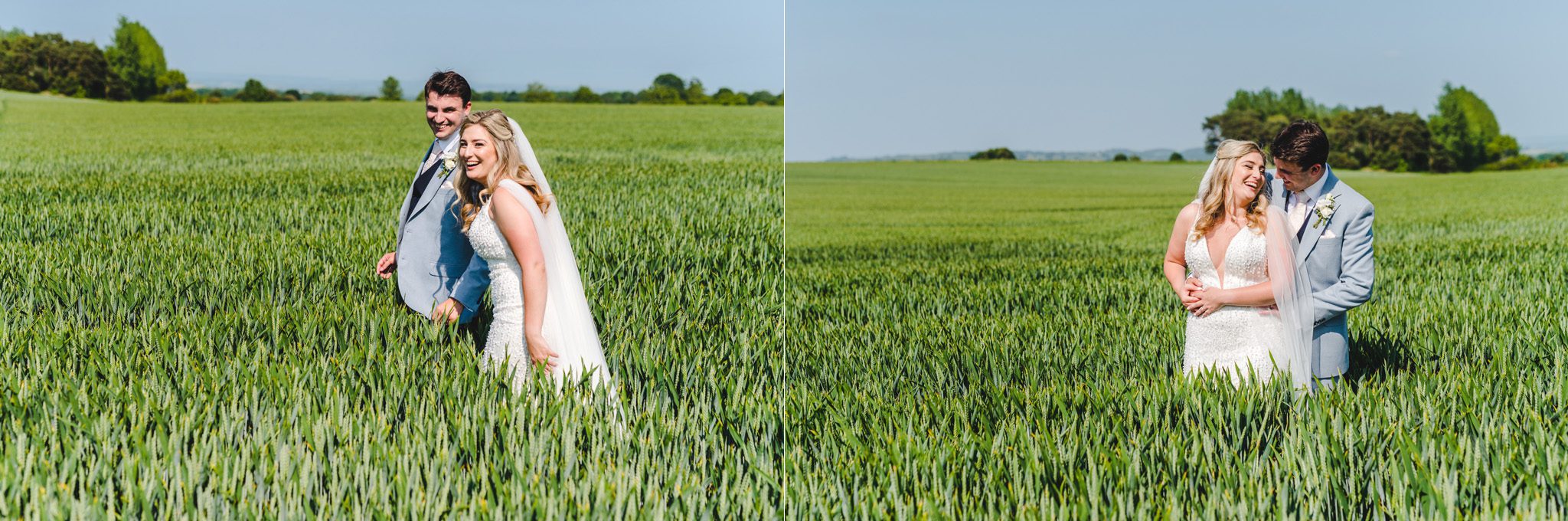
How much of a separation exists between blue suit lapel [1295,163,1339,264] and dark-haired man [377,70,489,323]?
3.79m

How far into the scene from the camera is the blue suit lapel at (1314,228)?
462 cm

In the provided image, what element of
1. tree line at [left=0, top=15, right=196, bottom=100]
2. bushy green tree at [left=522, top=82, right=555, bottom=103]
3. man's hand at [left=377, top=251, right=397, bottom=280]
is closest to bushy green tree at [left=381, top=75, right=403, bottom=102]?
bushy green tree at [left=522, top=82, right=555, bottom=103]

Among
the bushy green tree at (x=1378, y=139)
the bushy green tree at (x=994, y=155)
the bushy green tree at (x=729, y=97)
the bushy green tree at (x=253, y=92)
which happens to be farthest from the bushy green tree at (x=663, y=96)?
the bushy green tree at (x=1378, y=139)

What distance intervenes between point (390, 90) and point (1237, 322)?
2807 inches

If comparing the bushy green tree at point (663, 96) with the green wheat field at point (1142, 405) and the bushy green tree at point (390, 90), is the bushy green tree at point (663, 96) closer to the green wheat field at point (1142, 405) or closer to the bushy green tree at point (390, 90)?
the bushy green tree at point (390, 90)

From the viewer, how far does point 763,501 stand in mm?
3211

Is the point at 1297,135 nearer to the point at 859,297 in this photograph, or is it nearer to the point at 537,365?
the point at 537,365

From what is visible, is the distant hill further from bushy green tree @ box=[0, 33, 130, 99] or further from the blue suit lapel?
the blue suit lapel

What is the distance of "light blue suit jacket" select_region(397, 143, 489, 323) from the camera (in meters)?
5.37

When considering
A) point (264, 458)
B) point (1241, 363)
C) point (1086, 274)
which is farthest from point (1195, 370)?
point (1086, 274)

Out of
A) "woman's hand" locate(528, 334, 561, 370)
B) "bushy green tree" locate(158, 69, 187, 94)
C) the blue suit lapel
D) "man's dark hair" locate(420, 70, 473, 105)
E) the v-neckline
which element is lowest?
"woman's hand" locate(528, 334, 561, 370)

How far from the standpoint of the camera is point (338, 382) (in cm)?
454

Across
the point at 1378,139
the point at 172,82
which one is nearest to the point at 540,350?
the point at 1378,139

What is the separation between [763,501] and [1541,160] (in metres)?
88.9
